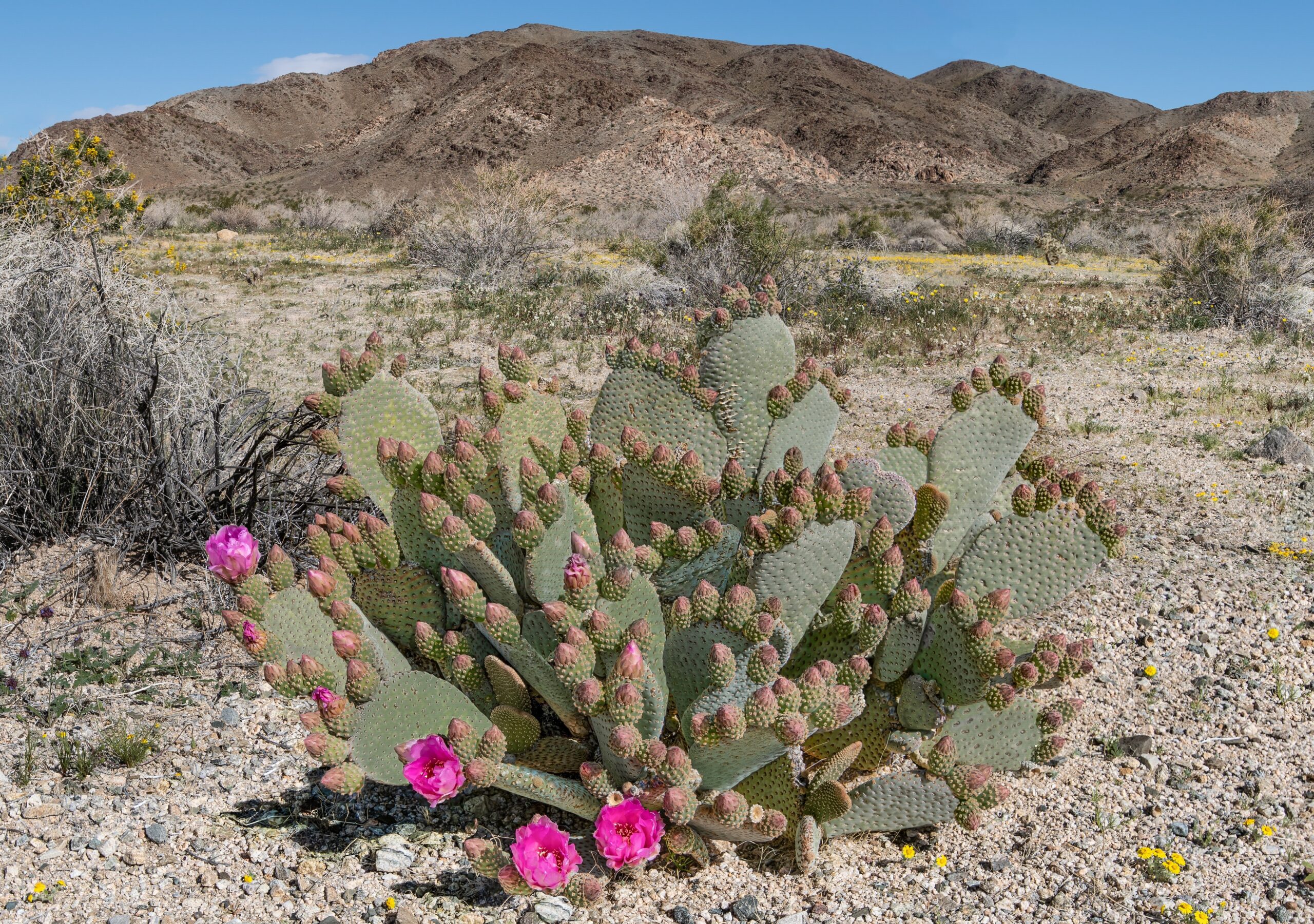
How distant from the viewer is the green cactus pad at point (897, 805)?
2225mm

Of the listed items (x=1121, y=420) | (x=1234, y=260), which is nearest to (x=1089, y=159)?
(x=1234, y=260)

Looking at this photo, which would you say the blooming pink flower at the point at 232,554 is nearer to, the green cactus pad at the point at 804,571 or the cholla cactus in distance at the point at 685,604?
the cholla cactus in distance at the point at 685,604

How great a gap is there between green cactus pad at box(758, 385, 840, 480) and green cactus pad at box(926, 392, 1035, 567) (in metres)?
0.35

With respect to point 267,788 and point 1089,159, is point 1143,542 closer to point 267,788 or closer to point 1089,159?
point 267,788

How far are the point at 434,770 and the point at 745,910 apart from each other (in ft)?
2.65

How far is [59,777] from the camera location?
2.56 metres

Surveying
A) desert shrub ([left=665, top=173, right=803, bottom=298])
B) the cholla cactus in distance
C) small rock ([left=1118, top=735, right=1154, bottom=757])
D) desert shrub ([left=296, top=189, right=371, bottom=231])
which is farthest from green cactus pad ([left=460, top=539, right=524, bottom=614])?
desert shrub ([left=296, top=189, right=371, bottom=231])

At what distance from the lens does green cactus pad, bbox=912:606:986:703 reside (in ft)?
7.44

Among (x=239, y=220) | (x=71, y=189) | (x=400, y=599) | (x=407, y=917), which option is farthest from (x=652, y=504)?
(x=239, y=220)

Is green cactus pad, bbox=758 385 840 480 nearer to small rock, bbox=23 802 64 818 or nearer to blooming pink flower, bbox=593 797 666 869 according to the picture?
blooming pink flower, bbox=593 797 666 869

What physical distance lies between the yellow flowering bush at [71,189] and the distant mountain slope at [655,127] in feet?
94.7

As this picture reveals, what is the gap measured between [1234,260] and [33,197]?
38.6 ft

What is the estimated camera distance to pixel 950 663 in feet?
7.68

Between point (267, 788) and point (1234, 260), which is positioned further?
point (1234, 260)
